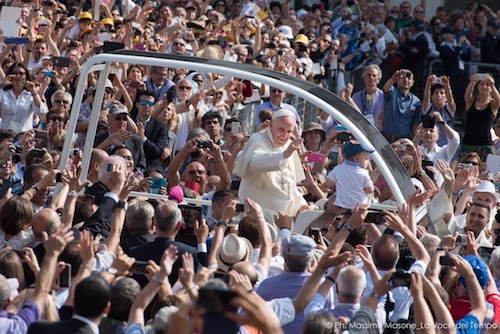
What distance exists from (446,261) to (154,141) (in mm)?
5648

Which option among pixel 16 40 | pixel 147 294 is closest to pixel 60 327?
pixel 147 294

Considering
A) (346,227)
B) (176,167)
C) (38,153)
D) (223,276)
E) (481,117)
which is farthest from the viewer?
(481,117)

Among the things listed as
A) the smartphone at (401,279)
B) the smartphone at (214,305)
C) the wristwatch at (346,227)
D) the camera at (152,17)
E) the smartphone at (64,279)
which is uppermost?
the smartphone at (214,305)

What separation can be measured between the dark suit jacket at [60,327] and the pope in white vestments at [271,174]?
12.9 feet

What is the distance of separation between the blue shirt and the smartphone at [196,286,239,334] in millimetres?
10745

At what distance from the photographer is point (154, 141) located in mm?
11750

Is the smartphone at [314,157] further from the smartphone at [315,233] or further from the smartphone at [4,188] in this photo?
the smartphone at [4,188]

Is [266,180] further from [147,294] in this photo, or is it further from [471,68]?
[471,68]

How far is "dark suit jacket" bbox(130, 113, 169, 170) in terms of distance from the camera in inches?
451

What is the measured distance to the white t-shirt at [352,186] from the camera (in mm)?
9273

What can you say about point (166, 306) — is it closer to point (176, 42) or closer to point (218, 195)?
point (218, 195)

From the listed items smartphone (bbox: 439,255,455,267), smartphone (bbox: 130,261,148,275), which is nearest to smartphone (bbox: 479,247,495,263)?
smartphone (bbox: 439,255,455,267)

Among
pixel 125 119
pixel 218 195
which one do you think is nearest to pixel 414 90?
pixel 125 119

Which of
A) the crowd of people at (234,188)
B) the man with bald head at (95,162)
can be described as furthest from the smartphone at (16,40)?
the man with bald head at (95,162)
